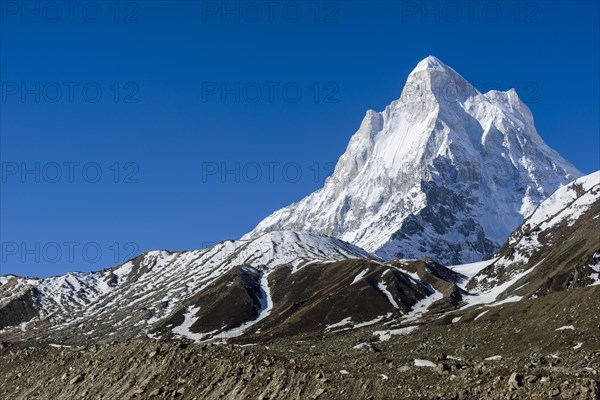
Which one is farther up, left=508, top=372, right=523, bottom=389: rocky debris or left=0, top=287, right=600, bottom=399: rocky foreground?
left=0, top=287, right=600, bottom=399: rocky foreground

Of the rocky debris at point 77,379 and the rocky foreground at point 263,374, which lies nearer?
the rocky foreground at point 263,374

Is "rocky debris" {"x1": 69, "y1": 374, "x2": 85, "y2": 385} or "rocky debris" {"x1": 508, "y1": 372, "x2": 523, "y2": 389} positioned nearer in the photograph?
"rocky debris" {"x1": 508, "y1": 372, "x2": 523, "y2": 389}

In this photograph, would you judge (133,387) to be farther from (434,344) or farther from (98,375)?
(434,344)

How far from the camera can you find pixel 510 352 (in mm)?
99812

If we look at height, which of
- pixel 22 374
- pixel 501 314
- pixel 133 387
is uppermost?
pixel 22 374

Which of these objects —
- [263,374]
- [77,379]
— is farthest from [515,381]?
[77,379]

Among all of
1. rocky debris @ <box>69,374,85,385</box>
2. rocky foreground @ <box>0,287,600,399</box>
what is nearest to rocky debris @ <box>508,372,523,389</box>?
rocky foreground @ <box>0,287,600,399</box>

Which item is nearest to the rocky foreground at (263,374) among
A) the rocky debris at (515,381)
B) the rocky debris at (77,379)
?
the rocky debris at (515,381)

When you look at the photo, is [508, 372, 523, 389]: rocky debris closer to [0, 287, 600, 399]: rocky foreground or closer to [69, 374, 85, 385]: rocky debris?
[0, 287, 600, 399]: rocky foreground

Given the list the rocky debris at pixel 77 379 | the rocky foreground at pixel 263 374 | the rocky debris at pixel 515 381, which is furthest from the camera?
the rocky debris at pixel 77 379

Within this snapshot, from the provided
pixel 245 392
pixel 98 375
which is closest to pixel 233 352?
pixel 245 392

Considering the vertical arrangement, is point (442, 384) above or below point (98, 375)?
below

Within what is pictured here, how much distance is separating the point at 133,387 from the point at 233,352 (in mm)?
8598

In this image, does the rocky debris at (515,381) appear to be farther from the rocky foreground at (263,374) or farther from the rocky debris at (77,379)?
the rocky debris at (77,379)
